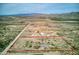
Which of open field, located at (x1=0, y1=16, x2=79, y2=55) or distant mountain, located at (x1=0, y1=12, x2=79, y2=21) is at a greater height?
distant mountain, located at (x1=0, y1=12, x2=79, y2=21)

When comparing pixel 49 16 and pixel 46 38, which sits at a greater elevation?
pixel 49 16

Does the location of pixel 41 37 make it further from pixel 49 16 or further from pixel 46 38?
pixel 49 16

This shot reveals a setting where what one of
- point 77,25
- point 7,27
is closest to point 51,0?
point 77,25

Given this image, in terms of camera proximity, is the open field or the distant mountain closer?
the open field

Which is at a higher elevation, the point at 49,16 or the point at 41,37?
the point at 49,16

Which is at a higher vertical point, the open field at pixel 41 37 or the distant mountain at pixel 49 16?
the distant mountain at pixel 49 16

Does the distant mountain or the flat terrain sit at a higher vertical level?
the distant mountain

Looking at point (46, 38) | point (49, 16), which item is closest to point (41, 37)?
point (46, 38)

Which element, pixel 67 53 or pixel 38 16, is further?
pixel 38 16

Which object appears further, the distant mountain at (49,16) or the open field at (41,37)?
the distant mountain at (49,16)

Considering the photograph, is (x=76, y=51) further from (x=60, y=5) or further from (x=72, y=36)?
(x=60, y=5)
